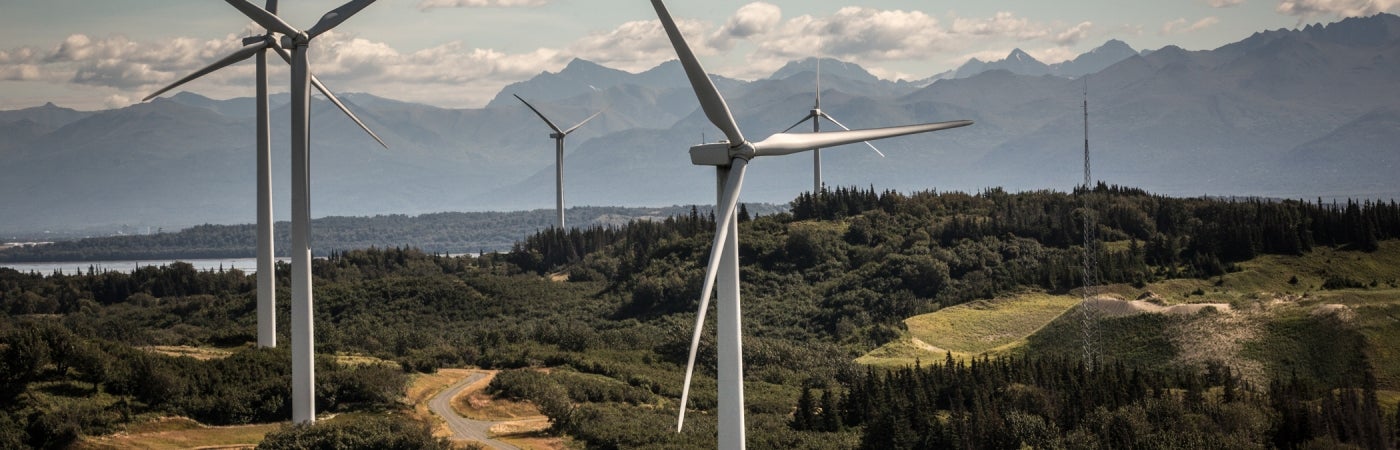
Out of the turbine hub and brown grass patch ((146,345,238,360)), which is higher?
the turbine hub

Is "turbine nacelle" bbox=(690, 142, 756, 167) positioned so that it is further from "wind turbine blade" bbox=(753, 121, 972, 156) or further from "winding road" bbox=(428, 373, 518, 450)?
"winding road" bbox=(428, 373, 518, 450)

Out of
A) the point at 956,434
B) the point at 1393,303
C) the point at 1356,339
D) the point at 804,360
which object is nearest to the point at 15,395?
the point at 956,434

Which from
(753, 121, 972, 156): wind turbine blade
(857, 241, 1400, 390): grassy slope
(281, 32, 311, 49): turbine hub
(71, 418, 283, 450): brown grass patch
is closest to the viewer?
(753, 121, 972, 156): wind turbine blade

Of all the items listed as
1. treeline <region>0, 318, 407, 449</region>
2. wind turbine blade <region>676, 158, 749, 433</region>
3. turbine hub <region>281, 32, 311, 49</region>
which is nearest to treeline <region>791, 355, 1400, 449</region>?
treeline <region>0, 318, 407, 449</region>

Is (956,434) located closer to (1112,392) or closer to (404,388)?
(1112,392)

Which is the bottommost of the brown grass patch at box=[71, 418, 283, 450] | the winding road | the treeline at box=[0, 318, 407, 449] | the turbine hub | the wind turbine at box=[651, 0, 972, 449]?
the winding road

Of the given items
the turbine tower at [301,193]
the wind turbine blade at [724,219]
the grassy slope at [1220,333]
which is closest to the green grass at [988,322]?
the grassy slope at [1220,333]

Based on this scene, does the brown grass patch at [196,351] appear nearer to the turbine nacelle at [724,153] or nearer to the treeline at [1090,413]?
the treeline at [1090,413]

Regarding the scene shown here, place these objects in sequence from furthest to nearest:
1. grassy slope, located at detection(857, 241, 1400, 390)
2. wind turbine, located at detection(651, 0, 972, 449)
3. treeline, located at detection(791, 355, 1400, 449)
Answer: grassy slope, located at detection(857, 241, 1400, 390), treeline, located at detection(791, 355, 1400, 449), wind turbine, located at detection(651, 0, 972, 449)
